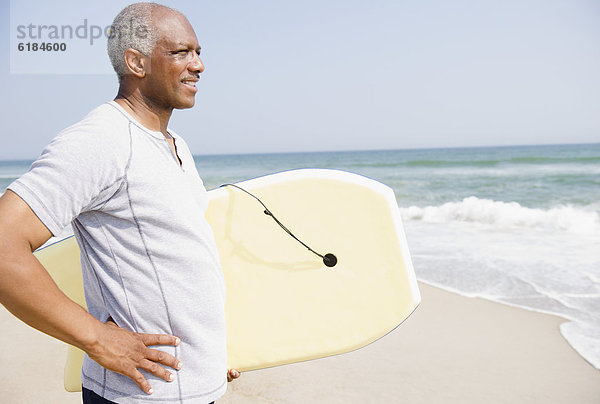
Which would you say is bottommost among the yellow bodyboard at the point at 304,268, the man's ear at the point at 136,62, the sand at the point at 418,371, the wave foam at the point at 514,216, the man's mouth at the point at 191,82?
the wave foam at the point at 514,216

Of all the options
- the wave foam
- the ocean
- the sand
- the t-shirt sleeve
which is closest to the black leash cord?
the t-shirt sleeve

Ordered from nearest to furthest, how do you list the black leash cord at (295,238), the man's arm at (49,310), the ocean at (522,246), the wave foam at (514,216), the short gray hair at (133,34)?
1. the man's arm at (49,310)
2. the short gray hair at (133,34)
3. the black leash cord at (295,238)
4. the ocean at (522,246)
5. the wave foam at (514,216)

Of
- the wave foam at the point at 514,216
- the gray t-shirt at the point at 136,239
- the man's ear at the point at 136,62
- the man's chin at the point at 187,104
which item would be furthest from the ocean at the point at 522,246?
the man's ear at the point at 136,62

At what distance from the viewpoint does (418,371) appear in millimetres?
2734

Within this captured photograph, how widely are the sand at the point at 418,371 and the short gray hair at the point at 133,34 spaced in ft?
6.12

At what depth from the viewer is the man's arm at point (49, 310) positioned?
2.53 feet

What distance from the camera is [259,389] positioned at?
251cm

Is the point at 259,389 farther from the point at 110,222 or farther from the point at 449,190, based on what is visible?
the point at 449,190

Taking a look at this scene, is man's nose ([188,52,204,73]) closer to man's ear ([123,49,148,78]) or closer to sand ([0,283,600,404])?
man's ear ([123,49,148,78])

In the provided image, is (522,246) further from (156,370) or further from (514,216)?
(156,370)

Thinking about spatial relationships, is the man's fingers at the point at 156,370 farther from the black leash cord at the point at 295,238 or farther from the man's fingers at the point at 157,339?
the black leash cord at the point at 295,238

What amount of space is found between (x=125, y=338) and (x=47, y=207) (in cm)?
30

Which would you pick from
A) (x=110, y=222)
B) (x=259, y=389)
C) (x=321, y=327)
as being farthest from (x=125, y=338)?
(x=259, y=389)

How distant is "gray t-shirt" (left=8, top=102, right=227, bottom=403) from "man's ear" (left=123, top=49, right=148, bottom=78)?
4.6 inches
